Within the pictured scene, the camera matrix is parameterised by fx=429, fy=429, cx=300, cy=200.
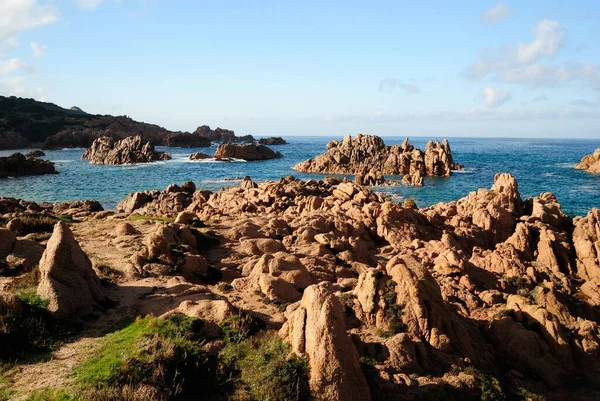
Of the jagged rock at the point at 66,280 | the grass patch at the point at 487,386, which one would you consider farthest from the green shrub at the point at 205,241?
the grass patch at the point at 487,386

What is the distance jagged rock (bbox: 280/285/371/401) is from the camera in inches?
565

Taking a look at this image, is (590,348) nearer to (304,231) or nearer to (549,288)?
(549,288)

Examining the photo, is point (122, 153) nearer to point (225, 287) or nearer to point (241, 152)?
point (241, 152)

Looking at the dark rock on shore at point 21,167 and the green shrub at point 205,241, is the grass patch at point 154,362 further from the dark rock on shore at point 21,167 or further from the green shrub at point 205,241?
the dark rock on shore at point 21,167

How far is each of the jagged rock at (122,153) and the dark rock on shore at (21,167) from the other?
23.7 metres

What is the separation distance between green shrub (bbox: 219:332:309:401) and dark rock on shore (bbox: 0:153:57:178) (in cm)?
9410

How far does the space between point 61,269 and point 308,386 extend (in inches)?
494

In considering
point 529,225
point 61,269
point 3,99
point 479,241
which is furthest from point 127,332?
point 3,99

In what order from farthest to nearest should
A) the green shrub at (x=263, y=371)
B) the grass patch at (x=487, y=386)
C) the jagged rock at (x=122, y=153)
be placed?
the jagged rock at (x=122, y=153)
the grass patch at (x=487, y=386)
the green shrub at (x=263, y=371)

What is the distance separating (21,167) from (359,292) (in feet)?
315

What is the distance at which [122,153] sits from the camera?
398 ft

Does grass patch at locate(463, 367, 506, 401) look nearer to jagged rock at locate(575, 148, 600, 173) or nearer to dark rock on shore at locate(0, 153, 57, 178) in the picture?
dark rock on shore at locate(0, 153, 57, 178)

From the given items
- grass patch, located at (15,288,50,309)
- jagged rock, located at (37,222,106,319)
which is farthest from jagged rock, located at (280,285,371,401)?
grass patch, located at (15,288,50,309)

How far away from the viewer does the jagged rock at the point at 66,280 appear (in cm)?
1847
